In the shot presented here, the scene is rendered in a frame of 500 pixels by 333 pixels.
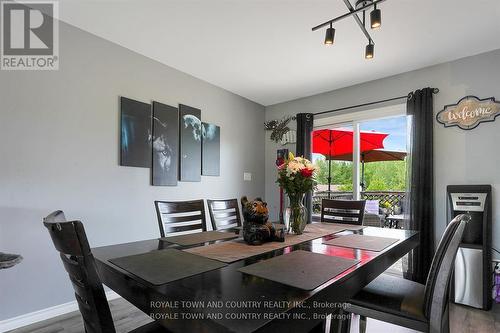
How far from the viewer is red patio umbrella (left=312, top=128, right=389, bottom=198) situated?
12.6 ft

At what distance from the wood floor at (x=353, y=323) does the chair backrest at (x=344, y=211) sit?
805 millimetres

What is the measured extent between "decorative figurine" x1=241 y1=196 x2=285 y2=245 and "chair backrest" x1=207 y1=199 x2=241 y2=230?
72 cm

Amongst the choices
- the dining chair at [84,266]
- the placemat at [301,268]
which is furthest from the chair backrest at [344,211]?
the dining chair at [84,266]

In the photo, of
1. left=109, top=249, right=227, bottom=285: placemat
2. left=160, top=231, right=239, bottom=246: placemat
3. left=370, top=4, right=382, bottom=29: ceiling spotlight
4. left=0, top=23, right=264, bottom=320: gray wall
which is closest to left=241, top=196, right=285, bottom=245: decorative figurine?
left=160, top=231, right=239, bottom=246: placemat

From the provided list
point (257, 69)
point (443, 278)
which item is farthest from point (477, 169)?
point (257, 69)

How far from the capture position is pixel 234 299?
729mm

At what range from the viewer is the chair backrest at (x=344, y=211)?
2389 mm

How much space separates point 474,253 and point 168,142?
327cm

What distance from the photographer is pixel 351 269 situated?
1.01m

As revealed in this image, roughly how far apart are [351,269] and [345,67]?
8.95 feet

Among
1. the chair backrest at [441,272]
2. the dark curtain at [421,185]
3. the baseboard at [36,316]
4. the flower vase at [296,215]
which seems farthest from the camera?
the dark curtain at [421,185]

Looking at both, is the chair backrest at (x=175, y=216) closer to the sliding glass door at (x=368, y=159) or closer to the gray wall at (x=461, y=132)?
the sliding glass door at (x=368, y=159)

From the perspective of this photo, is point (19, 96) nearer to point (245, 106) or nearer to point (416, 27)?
point (245, 106)

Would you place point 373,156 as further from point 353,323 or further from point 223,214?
point 223,214
